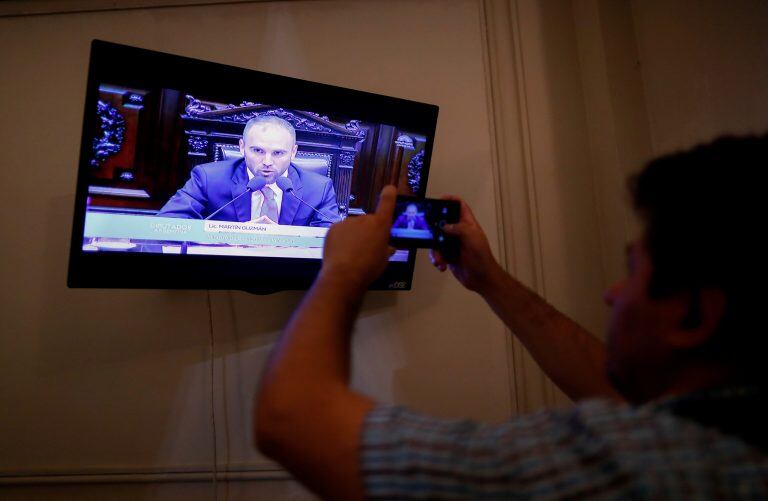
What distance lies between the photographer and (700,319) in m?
0.53

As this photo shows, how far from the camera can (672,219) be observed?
562 millimetres

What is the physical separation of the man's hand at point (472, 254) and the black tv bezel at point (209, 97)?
267mm

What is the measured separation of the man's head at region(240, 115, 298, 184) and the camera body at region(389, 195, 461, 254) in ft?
1.52

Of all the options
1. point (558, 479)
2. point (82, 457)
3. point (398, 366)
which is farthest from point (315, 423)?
point (82, 457)

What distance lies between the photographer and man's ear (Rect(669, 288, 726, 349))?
516 millimetres

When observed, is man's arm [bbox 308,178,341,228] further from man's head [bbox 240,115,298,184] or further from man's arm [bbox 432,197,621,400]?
man's arm [bbox 432,197,621,400]

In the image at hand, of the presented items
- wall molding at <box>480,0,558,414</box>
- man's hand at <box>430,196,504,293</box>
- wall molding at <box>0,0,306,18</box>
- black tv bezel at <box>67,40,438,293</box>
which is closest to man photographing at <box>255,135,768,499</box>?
man's hand at <box>430,196,504,293</box>

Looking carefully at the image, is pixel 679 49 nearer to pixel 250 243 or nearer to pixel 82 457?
pixel 250 243

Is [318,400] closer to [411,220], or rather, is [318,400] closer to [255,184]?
[411,220]

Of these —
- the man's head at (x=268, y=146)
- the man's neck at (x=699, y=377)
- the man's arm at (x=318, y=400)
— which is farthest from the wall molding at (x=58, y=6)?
the man's neck at (x=699, y=377)

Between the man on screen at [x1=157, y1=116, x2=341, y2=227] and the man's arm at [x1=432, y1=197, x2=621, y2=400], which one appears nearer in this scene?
the man's arm at [x1=432, y1=197, x2=621, y2=400]

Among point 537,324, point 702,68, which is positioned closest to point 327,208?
point 537,324

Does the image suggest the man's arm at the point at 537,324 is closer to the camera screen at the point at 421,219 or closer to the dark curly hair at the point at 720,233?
the camera screen at the point at 421,219

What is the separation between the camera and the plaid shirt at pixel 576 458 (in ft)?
1.38
